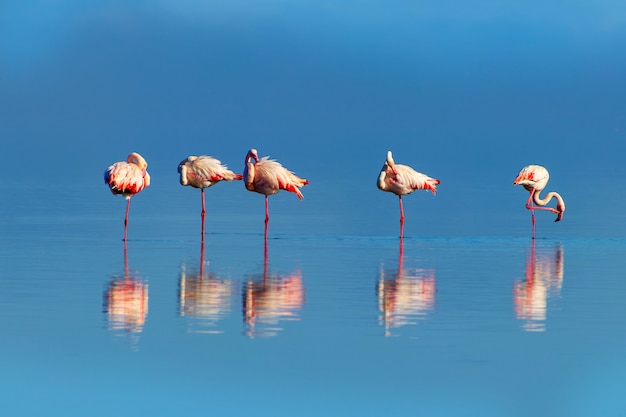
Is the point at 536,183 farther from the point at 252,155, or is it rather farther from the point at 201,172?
the point at 201,172

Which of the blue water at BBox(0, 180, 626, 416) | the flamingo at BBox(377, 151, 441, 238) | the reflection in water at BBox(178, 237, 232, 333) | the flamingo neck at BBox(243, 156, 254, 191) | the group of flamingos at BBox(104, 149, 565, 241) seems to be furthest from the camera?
the flamingo at BBox(377, 151, 441, 238)

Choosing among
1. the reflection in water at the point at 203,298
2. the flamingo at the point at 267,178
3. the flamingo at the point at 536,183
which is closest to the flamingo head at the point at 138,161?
the flamingo at the point at 267,178

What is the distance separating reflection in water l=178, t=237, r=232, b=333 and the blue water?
0.09 feet

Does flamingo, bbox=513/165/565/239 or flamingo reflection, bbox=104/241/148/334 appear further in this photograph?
flamingo, bbox=513/165/565/239

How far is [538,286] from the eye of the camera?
13.1m

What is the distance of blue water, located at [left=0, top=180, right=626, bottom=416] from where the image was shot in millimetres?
8344

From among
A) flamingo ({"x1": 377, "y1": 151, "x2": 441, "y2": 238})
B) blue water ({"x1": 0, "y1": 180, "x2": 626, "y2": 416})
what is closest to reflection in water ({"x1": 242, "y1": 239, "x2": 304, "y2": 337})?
blue water ({"x1": 0, "y1": 180, "x2": 626, "y2": 416})

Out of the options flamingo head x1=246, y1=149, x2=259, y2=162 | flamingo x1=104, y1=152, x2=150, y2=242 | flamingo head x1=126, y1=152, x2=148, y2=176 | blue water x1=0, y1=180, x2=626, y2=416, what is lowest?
blue water x1=0, y1=180, x2=626, y2=416

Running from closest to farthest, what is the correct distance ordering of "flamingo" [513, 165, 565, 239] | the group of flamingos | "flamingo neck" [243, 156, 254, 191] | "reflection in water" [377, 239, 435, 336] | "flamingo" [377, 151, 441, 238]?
"reflection in water" [377, 239, 435, 336]
the group of flamingos
"flamingo neck" [243, 156, 254, 191]
"flamingo" [377, 151, 441, 238]
"flamingo" [513, 165, 565, 239]

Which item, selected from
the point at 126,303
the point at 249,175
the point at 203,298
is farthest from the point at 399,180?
the point at 126,303

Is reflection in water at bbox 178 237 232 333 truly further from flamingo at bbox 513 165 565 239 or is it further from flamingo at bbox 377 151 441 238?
flamingo at bbox 513 165 565 239

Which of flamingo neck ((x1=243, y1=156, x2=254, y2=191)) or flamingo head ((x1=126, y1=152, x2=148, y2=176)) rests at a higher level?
flamingo head ((x1=126, y1=152, x2=148, y2=176))

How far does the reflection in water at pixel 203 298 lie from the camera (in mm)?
10664

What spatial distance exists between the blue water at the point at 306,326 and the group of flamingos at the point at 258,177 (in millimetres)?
1380
